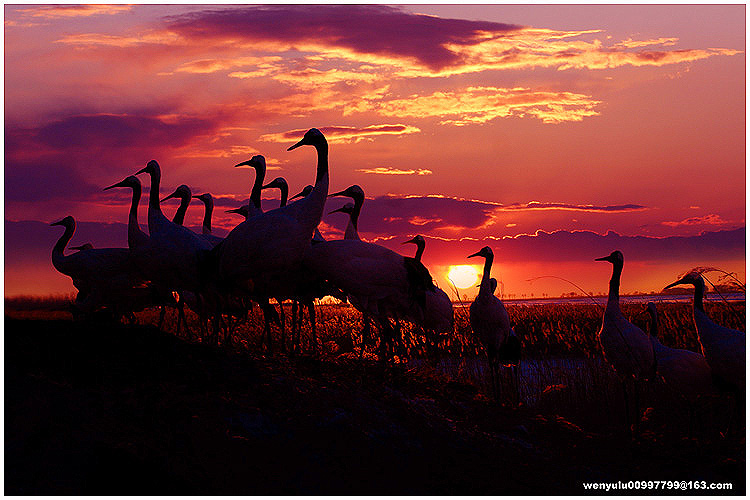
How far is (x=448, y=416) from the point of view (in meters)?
10.2

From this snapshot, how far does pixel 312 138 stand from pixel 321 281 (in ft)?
7.96

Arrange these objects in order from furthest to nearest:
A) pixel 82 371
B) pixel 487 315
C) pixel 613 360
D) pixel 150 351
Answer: pixel 487 315
pixel 613 360
pixel 150 351
pixel 82 371

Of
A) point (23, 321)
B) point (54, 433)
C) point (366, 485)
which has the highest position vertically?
point (23, 321)

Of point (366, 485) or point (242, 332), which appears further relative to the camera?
point (242, 332)

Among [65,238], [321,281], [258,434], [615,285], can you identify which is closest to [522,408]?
[615,285]

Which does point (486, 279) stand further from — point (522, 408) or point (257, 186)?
point (257, 186)

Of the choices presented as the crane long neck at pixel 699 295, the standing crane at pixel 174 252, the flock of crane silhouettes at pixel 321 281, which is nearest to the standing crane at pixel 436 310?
the flock of crane silhouettes at pixel 321 281

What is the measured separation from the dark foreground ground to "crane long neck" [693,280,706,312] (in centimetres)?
210

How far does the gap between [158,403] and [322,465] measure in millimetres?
1865

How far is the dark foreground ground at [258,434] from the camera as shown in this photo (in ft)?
23.5

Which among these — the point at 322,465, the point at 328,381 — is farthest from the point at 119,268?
the point at 322,465

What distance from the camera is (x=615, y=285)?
552 inches

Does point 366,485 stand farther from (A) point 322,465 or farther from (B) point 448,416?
(B) point 448,416

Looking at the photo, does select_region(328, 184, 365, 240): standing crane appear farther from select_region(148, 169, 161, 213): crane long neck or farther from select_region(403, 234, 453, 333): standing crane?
select_region(148, 169, 161, 213): crane long neck
